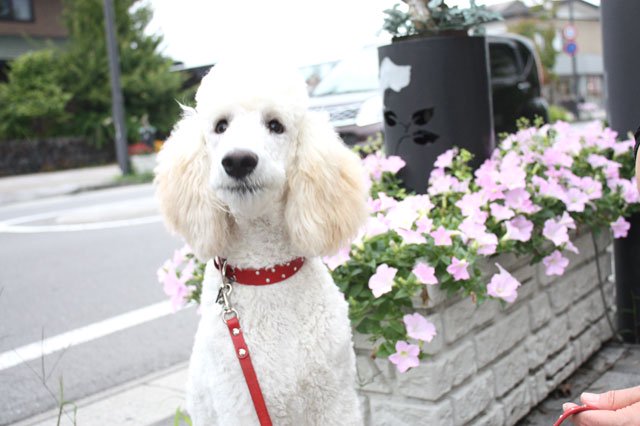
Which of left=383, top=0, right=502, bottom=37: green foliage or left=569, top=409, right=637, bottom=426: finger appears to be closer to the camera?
left=569, top=409, right=637, bottom=426: finger

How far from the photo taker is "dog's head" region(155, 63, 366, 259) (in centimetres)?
183

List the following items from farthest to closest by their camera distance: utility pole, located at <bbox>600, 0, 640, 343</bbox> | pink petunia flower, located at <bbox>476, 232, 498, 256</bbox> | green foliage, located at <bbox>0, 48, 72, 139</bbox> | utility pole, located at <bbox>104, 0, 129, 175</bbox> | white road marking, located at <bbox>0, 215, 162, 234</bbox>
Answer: green foliage, located at <bbox>0, 48, 72, 139</bbox> → utility pole, located at <bbox>104, 0, 129, 175</bbox> → white road marking, located at <bbox>0, 215, 162, 234</bbox> → utility pole, located at <bbox>600, 0, 640, 343</bbox> → pink petunia flower, located at <bbox>476, 232, 498, 256</bbox>

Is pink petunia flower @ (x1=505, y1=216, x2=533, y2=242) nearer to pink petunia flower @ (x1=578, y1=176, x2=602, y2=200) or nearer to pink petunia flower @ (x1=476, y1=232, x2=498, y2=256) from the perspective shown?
pink petunia flower @ (x1=476, y1=232, x2=498, y2=256)

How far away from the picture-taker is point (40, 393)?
3.61 metres

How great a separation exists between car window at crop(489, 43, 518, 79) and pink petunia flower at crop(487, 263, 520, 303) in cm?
526

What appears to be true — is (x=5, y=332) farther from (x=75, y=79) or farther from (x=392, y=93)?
(x=75, y=79)

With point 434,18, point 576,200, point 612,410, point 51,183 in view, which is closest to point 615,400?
point 612,410

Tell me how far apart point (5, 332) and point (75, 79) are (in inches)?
841

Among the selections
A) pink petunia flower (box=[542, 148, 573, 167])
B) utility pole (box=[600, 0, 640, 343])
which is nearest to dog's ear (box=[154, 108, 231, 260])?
pink petunia flower (box=[542, 148, 573, 167])

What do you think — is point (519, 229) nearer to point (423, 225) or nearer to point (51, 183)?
point (423, 225)

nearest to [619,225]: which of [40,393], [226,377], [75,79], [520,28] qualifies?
[226,377]

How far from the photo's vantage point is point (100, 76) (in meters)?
24.6

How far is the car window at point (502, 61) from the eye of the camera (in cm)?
759

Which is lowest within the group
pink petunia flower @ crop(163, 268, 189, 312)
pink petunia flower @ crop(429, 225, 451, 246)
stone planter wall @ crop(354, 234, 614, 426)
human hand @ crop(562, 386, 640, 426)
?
stone planter wall @ crop(354, 234, 614, 426)
